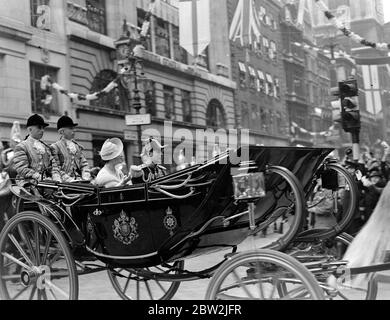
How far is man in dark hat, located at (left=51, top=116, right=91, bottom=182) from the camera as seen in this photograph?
3.88m

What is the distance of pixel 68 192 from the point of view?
3.18 meters

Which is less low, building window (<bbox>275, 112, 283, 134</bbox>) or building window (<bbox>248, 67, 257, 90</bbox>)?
building window (<bbox>248, 67, 257, 90</bbox>)

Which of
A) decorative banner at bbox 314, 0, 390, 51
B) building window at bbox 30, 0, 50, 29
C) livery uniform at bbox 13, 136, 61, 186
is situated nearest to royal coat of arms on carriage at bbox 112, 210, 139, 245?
livery uniform at bbox 13, 136, 61, 186

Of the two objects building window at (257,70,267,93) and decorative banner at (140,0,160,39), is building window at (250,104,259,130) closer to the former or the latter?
building window at (257,70,267,93)

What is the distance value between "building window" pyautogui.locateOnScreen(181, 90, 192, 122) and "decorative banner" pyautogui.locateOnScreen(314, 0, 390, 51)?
2486mm

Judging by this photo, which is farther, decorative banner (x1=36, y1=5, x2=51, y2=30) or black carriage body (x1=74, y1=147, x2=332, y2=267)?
decorative banner (x1=36, y1=5, x2=51, y2=30)

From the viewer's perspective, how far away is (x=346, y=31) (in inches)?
208

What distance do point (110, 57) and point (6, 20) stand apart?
6.17 ft

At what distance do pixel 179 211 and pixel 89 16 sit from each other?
5889mm

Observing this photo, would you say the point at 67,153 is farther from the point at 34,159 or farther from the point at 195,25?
the point at 195,25

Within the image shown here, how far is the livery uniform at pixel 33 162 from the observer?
11.6 ft
